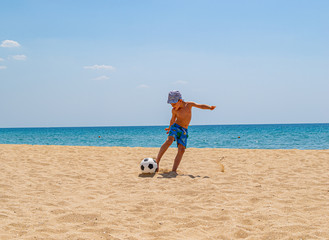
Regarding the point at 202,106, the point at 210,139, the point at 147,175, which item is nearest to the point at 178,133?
the point at 202,106

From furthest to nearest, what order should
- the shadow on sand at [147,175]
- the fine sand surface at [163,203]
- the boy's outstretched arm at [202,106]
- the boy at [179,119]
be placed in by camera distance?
the boy at [179,119], the shadow on sand at [147,175], the boy's outstretched arm at [202,106], the fine sand surface at [163,203]

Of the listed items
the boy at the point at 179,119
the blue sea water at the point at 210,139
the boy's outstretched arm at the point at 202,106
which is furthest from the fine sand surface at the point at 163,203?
the blue sea water at the point at 210,139

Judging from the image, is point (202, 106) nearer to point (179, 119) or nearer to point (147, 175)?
point (179, 119)

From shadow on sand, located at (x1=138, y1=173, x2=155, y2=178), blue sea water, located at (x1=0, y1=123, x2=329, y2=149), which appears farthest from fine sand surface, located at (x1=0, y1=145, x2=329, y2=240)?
blue sea water, located at (x1=0, y1=123, x2=329, y2=149)

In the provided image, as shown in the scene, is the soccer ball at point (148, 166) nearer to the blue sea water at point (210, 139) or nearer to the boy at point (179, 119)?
the boy at point (179, 119)

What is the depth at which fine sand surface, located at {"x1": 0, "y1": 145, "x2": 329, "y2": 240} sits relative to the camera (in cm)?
318

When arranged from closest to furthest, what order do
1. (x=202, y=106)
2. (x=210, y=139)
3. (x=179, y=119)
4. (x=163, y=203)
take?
(x=163, y=203), (x=202, y=106), (x=179, y=119), (x=210, y=139)

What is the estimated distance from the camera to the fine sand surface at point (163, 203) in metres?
3.18

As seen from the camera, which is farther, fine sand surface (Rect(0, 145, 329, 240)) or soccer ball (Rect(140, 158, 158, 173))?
soccer ball (Rect(140, 158, 158, 173))

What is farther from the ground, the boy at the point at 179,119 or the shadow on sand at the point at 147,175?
the boy at the point at 179,119

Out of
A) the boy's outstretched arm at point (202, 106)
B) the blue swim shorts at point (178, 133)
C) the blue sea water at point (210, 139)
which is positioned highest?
the boy's outstretched arm at point (202, 106)

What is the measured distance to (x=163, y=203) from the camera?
426cm

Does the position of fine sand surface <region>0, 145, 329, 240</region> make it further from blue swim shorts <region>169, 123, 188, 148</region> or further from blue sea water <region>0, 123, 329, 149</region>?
blue sea water <region>0, 123, 329, 149</region>

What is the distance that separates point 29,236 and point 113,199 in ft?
5.29
